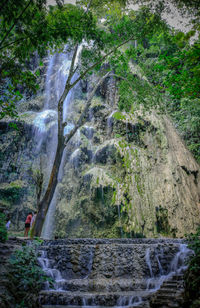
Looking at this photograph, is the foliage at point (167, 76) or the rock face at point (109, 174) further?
the rock face at point (109, 174)

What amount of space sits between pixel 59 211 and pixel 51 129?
269 inches

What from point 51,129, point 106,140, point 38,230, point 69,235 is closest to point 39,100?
point 51,129

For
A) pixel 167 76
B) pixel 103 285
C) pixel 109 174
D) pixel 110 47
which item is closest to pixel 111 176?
pixel 109 174

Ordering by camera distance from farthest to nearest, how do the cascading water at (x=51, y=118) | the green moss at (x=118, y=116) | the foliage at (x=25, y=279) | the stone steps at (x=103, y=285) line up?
the green moss at (x=118, y=116)
the cascading water at (x=51, y=118)
the stone steps at (x=103, y=285)
the foliage at (x=25, y=279)

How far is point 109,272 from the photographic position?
6125 millimetres

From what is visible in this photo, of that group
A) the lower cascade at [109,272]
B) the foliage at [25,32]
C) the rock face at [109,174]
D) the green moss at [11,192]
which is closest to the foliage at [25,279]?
the lower cascade at [109,272]

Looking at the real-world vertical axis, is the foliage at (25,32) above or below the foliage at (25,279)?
above

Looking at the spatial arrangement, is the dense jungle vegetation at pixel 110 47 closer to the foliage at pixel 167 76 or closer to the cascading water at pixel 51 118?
the foliage at pixel 167 76

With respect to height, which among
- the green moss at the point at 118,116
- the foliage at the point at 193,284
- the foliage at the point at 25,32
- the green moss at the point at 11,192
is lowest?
the foliage at the point at 193,284

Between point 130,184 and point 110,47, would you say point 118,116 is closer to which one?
point 130,184

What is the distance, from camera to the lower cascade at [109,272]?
4586 mm

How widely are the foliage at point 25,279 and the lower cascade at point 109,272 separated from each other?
1.28ft

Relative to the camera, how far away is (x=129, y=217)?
1141 centimetres

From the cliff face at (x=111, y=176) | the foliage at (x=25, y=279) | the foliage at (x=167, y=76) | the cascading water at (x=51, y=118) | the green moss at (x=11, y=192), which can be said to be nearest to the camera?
the foliage at (x=25, y=279)
